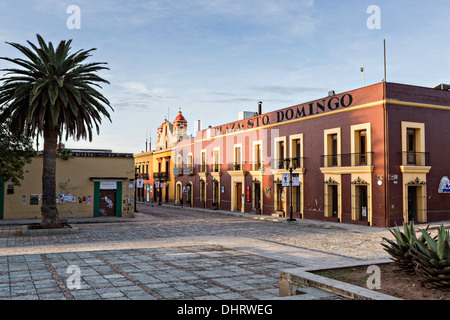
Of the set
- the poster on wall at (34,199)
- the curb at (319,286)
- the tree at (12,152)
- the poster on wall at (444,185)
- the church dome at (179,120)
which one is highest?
the church dome at (179,120)

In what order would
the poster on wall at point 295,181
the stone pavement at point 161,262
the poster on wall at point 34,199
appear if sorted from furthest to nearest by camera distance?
1. the poster on wall at point 34,199
2. the poster on wall at point 295,181
3. the stone pavement at point 161,262

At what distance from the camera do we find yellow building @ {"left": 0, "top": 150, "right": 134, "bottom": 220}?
28922 millimetres

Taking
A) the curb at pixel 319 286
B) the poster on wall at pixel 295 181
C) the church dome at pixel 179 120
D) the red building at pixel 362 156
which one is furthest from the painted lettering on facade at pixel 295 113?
the curb at pixel 319 286

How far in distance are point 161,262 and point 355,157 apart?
58.4 ft

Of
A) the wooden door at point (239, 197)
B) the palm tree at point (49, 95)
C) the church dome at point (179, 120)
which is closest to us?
the palm tree at point (49, 95)

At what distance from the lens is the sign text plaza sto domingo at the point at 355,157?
80.8ft

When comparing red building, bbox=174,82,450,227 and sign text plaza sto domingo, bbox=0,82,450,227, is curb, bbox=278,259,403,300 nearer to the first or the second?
red building, bbox=174,82,450,227

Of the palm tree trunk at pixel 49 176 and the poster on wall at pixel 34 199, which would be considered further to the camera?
the poster on wall at pixel 34 199

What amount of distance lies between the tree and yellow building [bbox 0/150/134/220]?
3.77m

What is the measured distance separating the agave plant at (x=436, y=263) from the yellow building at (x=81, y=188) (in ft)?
85.3

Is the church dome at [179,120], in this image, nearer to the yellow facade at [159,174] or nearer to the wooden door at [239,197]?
the yellow facade at [159,174]

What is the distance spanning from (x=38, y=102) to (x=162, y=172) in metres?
37.2

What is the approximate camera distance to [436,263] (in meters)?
6.84
